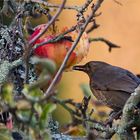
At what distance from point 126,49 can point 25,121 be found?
160 inches

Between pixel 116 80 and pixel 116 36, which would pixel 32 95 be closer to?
pixel 116 80

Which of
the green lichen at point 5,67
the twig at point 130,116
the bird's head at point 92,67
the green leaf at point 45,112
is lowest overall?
the twig at point 130,116

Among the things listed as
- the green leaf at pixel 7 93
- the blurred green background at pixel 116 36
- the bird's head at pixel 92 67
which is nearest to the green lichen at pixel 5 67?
the green leaf at pixel 7 93

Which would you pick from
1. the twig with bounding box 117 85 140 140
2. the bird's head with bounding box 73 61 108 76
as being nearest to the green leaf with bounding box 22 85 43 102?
the twig with bounding box 117 85 140 140

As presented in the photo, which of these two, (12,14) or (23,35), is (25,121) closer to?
(23,35)

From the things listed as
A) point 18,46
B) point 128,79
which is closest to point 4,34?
point 18,46

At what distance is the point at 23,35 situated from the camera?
1569 millimetres

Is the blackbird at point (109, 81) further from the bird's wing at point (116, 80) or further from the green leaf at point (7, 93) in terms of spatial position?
the green leaf at point (7, 93)

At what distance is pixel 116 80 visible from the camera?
249cm

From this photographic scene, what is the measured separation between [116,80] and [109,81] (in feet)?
0.10

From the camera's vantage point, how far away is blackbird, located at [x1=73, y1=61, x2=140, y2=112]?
239 centimetres

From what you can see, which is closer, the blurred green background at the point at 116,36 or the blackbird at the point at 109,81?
the blackbird at the point at 109,81

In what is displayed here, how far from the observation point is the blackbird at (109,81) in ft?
7.83

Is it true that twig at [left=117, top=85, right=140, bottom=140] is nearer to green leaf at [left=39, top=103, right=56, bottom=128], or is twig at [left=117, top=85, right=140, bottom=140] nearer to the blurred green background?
green leaf at [left=39, top=103, right=56, bottom=128]
